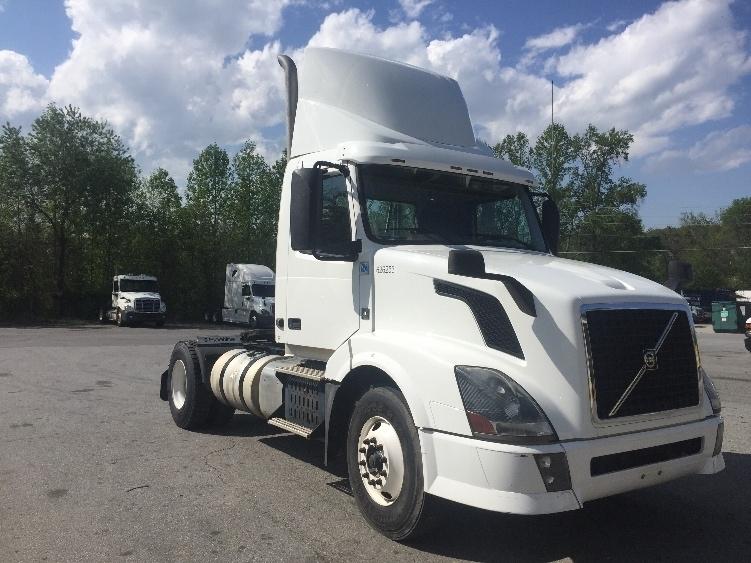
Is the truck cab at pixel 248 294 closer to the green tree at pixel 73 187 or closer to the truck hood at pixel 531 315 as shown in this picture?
the green tree at pixel 73 187

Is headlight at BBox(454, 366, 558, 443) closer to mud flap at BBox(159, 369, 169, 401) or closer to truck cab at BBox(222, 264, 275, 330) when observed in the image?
mud flap at BBox(159, 369, 169, 401)

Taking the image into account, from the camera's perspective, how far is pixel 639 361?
4070 mm

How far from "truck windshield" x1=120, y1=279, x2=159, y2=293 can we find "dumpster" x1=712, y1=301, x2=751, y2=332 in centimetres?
3031

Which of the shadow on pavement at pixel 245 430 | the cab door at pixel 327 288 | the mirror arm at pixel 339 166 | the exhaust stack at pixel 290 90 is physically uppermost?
the exhaust stack at pixel 290 90

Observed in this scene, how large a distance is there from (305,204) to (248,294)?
28.9m

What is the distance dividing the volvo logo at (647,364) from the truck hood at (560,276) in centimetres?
20

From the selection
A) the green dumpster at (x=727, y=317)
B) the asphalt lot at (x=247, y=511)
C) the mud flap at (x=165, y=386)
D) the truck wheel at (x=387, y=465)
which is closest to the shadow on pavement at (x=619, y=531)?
the asphalt lot at (x=247, y=511)

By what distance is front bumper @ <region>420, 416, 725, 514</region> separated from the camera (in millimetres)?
3650

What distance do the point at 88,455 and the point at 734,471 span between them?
20.4 feet

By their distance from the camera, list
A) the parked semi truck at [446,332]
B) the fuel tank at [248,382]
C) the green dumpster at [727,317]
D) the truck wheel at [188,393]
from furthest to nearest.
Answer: the green dumpster at [727,317] → the truck wheel at [188,393] → the fuel tank at [248,382] → the parked semi truck at [446,332]

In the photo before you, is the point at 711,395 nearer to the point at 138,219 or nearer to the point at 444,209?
the point at 444,209

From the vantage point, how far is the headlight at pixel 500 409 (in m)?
3.72

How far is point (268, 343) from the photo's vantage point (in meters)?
7.59

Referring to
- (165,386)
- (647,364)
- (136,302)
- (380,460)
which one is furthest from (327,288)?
(136,302)
